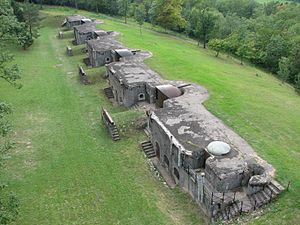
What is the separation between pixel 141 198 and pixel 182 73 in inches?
787

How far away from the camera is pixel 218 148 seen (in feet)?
68.2

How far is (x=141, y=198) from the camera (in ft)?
73.7

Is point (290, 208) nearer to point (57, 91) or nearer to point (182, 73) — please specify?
point (182, 73)

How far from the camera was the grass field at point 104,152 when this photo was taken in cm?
2102

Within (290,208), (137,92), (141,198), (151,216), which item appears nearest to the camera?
(290,208)

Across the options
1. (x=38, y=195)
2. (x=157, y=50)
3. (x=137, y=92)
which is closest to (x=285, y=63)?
(x=157, y=50)

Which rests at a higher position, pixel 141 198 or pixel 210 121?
pixel 210 121

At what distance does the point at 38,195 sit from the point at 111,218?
5733 millimetres

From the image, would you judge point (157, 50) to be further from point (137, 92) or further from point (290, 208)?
point (290, 208)

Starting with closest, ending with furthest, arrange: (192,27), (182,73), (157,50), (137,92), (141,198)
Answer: (141,198), (137,92), (182,73), (157,50), (192,27)

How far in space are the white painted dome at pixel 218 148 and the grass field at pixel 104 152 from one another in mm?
2847

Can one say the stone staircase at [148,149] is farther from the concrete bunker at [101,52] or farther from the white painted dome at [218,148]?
the concrete bunker at [101,52]

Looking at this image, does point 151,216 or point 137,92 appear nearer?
point 151,216

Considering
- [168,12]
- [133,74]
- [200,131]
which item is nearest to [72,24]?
[168,12]
